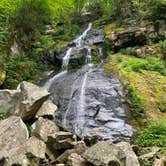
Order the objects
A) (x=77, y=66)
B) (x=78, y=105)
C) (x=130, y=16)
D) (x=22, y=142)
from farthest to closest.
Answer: (x=130, y=16) → (x=77, y=66) → (x=78, y=105) → (x=22, y=142)

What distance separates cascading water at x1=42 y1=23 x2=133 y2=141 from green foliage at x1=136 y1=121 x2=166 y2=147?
2.70ft

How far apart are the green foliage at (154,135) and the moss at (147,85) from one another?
5.44ft

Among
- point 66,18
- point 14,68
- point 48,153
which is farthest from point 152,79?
point 66,18

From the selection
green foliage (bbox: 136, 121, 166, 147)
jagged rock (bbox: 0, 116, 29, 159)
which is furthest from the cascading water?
jagged rock (bbox: 0, 116, 29, 159)

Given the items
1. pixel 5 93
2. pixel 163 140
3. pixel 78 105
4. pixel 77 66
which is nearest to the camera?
pixel 163 140

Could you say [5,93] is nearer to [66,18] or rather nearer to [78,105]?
[78,105]

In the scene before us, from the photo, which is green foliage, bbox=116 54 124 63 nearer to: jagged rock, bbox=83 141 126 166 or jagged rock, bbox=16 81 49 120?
jagged rock, bbox=16 81 49 120

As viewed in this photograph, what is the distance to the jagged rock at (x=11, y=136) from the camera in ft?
34.2

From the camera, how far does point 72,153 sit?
10078 millimetres

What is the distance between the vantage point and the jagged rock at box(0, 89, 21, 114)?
45.2ft

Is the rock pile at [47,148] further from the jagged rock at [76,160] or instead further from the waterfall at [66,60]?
the waterfall at [66,60]

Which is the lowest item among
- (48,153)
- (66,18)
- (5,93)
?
(48,153)

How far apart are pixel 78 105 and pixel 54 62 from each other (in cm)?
817

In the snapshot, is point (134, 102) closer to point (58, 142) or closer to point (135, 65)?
point (135, 65)
